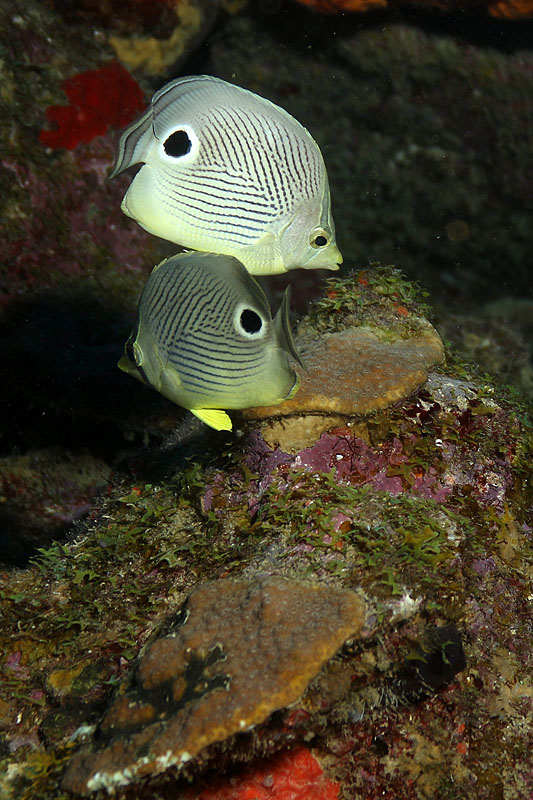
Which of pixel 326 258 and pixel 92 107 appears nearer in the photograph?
pixel 326 258

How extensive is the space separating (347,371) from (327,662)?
4.70 ft

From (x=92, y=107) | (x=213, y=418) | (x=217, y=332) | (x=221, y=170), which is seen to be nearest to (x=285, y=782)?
(x=213, y=418)

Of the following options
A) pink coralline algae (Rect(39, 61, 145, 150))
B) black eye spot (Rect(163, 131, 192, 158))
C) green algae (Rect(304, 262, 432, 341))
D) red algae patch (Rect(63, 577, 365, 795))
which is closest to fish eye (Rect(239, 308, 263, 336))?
black eye spot (Rect(163, 131, 192, 158))

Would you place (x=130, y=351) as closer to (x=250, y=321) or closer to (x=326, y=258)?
(x=250, y=321)

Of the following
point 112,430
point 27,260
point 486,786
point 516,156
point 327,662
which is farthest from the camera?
point 516,156

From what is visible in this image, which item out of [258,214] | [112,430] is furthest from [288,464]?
[112,430]

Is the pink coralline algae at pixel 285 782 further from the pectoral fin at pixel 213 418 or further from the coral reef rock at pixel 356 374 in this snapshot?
the coral reef rock at pixel 356 374

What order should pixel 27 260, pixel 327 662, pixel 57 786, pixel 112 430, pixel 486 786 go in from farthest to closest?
pixel 112 430, pixel 27 260, pixel 486 786, pixel 57 786, pixel 327 662

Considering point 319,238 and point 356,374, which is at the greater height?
point 319,238

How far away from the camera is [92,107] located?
473 centimetres

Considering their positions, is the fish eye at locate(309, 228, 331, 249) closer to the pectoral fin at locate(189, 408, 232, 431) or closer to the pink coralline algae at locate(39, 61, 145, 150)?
the pectoral fin at locate(189, 408, 232, 431)

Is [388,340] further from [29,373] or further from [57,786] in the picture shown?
[29,373]

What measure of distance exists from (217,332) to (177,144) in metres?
0.63

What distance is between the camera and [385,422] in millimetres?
2602
